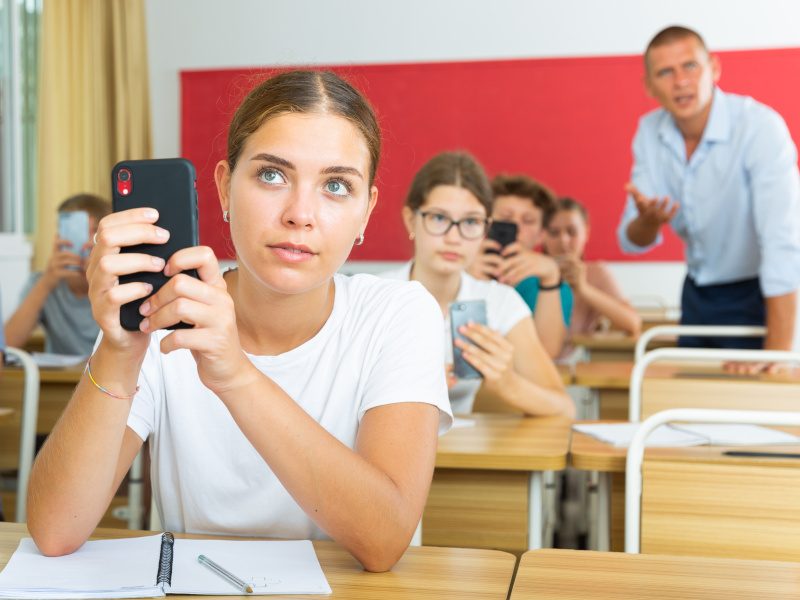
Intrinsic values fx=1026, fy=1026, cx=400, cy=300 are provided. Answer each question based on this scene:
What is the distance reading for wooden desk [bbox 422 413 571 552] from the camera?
6.34 feet

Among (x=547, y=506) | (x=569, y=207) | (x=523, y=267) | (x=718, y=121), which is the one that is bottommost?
(x=547, y=506)

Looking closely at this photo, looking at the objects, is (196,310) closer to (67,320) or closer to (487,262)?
(487,262)

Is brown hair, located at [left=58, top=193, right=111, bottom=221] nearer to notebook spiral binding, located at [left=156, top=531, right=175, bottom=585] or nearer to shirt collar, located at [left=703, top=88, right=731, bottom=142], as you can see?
shirt collar, located at [left=703, top=88, right=731, bottom=142]

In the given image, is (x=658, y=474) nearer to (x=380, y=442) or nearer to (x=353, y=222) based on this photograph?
(x=380, y=442)

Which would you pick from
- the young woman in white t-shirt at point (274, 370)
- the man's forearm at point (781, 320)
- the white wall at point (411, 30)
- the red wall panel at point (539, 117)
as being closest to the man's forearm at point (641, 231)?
the man's forearm at point (781, 320)

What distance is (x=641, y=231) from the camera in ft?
11.5

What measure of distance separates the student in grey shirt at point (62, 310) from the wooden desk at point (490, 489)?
6.21 feet

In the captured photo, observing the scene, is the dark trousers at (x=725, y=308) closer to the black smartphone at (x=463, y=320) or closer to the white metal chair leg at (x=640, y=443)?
the black smartphone at (x=463, y=320)

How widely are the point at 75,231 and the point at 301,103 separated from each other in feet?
8.04

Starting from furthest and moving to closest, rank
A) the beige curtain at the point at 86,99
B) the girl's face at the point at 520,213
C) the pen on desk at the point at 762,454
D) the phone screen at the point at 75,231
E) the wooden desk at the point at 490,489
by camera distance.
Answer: the beige curtain at the point at 86,99 → the girl's face at the point at 520,213 → the phone screen at the point at 75,231 → the wooden desk at the point at 490,489 → the pen on desk at the point at 762,454

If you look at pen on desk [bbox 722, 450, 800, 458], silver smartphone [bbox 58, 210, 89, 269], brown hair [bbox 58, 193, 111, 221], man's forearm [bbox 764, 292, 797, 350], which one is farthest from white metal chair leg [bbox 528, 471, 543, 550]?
brown hair [bbox 58, 193, 111, 221]

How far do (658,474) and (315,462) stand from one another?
2.00 ft

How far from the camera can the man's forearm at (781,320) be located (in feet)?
9.92

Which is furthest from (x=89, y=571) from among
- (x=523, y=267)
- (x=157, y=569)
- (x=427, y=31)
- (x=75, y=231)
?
(x=427, y=31)
